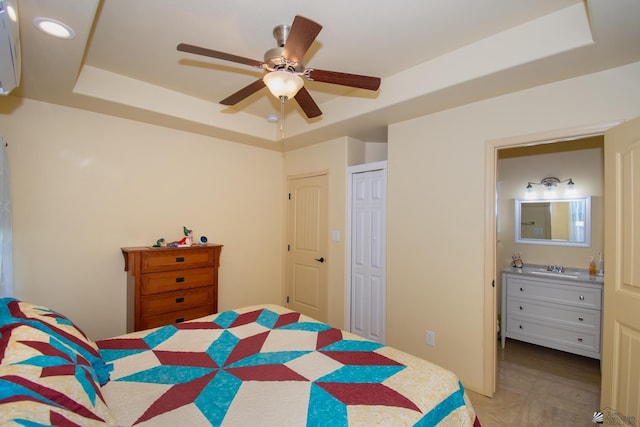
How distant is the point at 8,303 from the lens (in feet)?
4.71

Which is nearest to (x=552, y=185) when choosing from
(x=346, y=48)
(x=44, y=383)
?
(x=346, y=48)

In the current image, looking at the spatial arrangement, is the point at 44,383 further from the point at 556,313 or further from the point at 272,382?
the point at 556,313

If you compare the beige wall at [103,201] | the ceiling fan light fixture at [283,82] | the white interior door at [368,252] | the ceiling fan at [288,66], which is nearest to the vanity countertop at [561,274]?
the white interior door at [368,252]

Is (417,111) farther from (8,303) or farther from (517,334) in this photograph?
(8,303)

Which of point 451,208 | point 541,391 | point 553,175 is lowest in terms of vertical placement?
point 541,391

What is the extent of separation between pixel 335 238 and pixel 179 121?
6.93ft

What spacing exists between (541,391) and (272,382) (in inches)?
Result: 97.4

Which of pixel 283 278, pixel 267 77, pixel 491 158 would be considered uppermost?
pixel 267 77

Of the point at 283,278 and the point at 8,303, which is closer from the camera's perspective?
the point at 8,303

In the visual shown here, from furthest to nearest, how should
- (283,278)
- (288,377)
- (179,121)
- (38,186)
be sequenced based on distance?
(283,278)
(179,121)
(38,186)
(288,377)

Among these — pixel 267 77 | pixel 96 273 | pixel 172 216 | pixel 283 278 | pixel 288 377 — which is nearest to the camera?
pixel 288 377

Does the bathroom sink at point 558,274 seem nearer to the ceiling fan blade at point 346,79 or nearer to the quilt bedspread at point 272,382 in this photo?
the quilt bedspread at point 272,382

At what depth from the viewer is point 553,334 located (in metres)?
3.24

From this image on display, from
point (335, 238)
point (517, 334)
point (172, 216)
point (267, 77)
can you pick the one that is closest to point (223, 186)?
point (172, 216)
